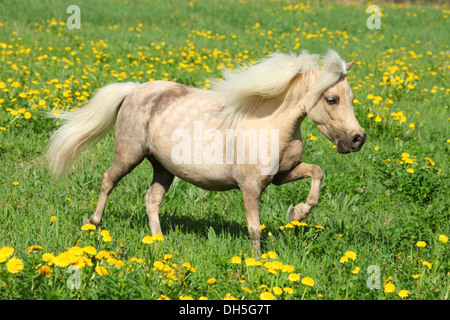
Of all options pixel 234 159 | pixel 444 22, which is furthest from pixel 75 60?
pixel 444 22

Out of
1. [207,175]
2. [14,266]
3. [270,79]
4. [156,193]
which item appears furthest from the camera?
[156,193]

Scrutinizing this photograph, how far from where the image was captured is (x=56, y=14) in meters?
15.1

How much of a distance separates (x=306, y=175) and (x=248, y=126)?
1.93 feet

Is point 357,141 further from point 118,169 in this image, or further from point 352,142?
point 118,169

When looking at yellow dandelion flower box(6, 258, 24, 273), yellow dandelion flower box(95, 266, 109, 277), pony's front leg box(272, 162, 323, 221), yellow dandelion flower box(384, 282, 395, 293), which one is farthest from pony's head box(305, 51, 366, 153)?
yellow dandelion flower box(6, 258, 24, 273)

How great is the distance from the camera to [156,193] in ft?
15.9

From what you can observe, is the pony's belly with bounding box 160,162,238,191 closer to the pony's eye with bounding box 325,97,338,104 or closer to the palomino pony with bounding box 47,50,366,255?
the palomino pony with bounding box 47,50,366,255

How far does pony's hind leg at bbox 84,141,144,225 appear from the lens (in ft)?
15.2

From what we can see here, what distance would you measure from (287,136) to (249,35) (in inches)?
443

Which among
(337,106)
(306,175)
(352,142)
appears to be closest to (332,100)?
(337,106)

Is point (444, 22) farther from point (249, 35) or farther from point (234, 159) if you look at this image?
point (234, 159)

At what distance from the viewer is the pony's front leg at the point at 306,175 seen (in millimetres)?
3945

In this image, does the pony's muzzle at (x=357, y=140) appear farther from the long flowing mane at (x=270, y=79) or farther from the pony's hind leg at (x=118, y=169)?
the pony's hind leg at (x=118, y=169)

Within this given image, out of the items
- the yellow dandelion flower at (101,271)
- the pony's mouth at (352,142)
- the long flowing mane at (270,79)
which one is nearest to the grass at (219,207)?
the yellow dandelion flower at (101,271)
